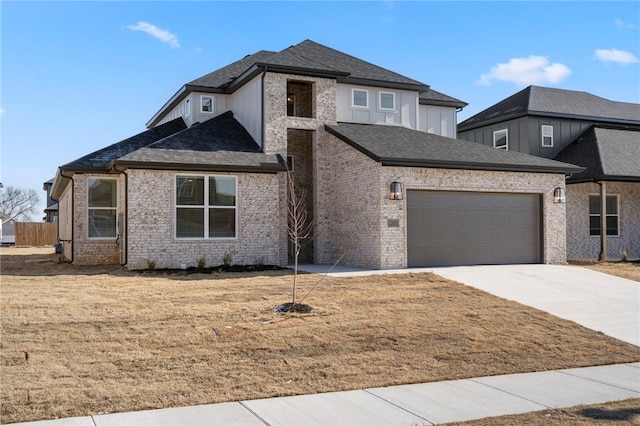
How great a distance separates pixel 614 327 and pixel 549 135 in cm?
Answer: 1643

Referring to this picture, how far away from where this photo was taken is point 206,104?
76.3 feet

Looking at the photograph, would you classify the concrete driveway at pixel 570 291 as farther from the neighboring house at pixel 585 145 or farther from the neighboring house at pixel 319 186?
the neighboring house at pixel 585 145

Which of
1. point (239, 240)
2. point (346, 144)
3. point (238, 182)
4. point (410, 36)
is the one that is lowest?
point (239, 240)

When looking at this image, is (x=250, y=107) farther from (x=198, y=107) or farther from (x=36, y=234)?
(x=36, y=234)

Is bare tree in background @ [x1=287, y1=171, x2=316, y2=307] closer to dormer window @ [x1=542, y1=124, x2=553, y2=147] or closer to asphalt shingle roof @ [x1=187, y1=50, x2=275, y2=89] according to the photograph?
asphalt shingle roof @ [x1=187, y1=50, x2=275, y2=89]

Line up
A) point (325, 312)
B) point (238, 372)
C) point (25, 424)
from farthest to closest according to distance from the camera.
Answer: point (325, 312)
point (238, 372)
point (25, 424)

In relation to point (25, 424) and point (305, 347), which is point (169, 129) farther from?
point (25, 424)

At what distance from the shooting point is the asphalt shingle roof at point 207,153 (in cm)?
1694

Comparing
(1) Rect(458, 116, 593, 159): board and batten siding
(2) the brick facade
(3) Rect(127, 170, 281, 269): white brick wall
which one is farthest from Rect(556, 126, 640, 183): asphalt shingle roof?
(3) Rect(127, 170, 281, 269): white brick wall

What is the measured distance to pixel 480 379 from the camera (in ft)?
26.7

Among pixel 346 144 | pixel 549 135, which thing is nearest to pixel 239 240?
pixel 346 144

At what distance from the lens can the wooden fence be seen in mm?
41938

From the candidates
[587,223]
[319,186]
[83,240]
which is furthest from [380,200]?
[587,223]

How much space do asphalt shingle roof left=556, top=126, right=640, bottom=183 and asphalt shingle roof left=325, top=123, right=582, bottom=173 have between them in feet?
10.8
